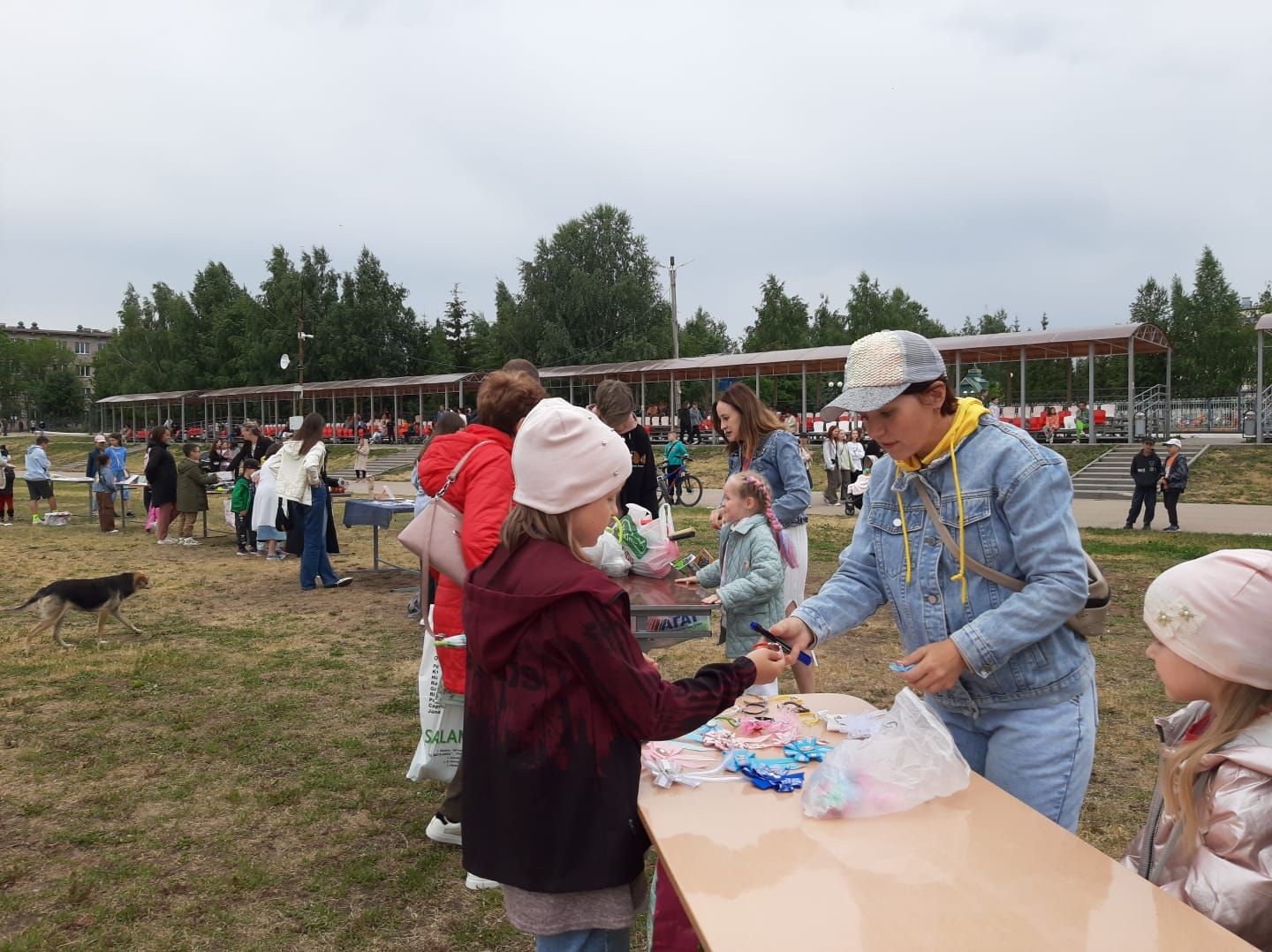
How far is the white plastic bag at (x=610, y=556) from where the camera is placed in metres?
4.36

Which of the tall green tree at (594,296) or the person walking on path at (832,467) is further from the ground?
the tall green tree at (594,296)

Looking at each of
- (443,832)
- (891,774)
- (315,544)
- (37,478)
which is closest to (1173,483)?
(315,544)

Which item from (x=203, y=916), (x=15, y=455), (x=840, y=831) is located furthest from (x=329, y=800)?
(x=15, y=455)

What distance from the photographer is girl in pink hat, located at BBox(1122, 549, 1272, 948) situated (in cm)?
146

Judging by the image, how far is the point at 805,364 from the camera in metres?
29.3

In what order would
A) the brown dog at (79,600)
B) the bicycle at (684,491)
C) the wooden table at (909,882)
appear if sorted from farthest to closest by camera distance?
the bicycle at (684,491) < the brown dog at (79,600) < the wooden table at (909,882)

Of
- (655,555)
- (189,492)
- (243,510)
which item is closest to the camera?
(655,555)

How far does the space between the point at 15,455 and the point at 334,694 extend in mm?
54615

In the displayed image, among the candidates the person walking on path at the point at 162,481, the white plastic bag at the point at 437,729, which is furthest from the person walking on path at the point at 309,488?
the white plastic bag at the point at 437,729

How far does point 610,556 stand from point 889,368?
102 inches

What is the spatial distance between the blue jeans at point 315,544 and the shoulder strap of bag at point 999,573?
26.4 feet

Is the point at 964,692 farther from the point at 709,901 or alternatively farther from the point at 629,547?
the point at 629,547

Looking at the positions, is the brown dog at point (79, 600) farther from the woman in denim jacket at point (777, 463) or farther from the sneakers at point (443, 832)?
the woman in denim jacket at point (777, 463)

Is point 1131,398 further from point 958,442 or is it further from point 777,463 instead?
point 958,442
